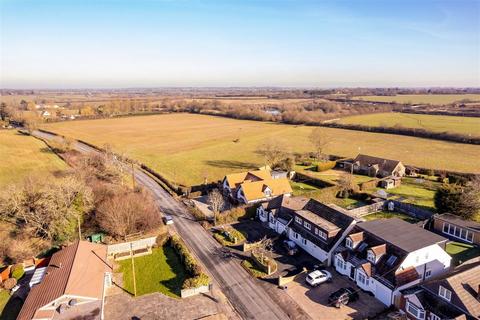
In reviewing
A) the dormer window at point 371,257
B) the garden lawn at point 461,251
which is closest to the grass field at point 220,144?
the garden lawn at point 461,251

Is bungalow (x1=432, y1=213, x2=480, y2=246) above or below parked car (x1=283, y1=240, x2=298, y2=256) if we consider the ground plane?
above

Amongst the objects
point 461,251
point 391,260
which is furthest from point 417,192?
point 391,260

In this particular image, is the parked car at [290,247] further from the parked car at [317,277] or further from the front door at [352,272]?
the front door at [352,272]

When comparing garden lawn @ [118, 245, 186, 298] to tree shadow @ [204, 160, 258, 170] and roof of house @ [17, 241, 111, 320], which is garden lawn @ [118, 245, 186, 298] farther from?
tree shadow @ [204, 160, 258, 170]

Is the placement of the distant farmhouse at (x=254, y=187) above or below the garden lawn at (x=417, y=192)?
above

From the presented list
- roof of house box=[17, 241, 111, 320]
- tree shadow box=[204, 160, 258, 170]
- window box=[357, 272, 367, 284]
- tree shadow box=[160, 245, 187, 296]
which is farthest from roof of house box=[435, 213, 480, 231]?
roof of house box=[17, 241, 111, 320]

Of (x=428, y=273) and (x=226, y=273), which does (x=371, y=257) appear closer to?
(x=428, y=273)
